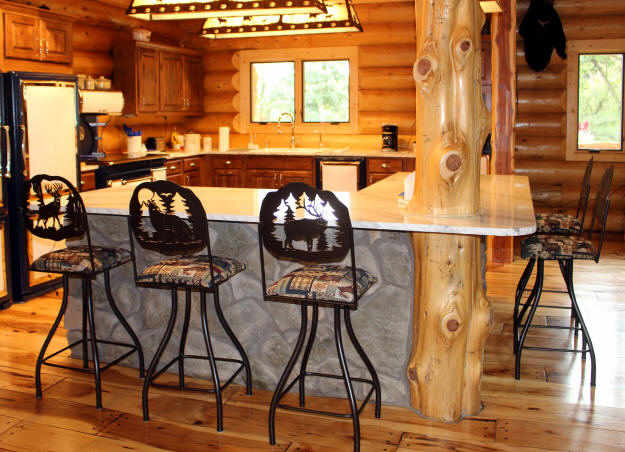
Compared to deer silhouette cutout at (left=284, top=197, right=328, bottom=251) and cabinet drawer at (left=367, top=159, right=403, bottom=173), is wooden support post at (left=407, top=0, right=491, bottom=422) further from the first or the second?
cabinet drawer at (left=367, top=159, right=403, bottom=173)

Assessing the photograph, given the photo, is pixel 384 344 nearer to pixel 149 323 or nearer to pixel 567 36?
pixel 149 323

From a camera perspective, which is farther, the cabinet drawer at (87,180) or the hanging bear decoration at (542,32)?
the hanging bear decoration at (542,32)

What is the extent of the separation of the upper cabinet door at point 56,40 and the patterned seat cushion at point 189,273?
3286 millimetres

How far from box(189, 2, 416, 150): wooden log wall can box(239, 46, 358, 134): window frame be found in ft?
0.19

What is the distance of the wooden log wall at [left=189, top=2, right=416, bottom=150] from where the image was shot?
773 cm

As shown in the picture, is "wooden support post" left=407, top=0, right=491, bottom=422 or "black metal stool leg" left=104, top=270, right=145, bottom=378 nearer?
"wooden support post" left=407, top=0, right=491, bottom=422

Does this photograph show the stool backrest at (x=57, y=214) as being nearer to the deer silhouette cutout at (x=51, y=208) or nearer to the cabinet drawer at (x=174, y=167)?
the deer silhouette cutout at (x=51, y=208)

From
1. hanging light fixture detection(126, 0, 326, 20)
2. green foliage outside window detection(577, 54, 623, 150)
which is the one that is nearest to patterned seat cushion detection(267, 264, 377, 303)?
hanging light fixture detection(126, 0, 326, 20)

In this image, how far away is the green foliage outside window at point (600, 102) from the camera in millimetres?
7676

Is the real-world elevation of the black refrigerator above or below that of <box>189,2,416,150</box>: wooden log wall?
below

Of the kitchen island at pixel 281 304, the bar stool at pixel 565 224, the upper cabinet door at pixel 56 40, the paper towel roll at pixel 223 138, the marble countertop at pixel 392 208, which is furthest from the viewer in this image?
the paper towel roll at pixel 223 138

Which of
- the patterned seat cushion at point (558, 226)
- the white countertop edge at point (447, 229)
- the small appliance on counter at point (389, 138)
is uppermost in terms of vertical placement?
the small appliance on counter at point (389, 138)

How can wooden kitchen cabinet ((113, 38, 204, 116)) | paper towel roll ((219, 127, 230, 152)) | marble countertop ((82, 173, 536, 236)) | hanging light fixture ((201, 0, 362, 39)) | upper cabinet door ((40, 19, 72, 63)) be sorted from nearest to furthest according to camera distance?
1. marble countertop ((82, 173, 536, 236))
2. hanging light fixture ((201, 0, 362, 39))
3. upper cabinet door ((40, 19, 72, 63))
4. wooden kitchen cabinet ((113, 38, 204, 116))
5. paper towel roll ((219, 127, 230, 152))

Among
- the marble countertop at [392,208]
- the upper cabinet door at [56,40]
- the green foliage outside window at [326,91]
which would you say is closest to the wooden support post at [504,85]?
the marble countertop at [392,208]
